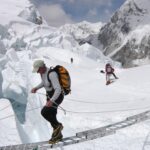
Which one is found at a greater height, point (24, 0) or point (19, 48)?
point (24, 0)

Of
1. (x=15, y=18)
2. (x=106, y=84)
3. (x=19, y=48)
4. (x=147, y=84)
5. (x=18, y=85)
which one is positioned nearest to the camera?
(x=147, y=84)

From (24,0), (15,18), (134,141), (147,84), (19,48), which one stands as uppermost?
(24,0)

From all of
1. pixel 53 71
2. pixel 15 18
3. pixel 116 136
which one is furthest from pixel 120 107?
pixel 15 18

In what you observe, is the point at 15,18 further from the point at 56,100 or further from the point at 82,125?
the point at 56,100

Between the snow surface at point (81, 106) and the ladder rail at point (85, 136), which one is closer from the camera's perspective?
the ladder rail at point (85, 136)

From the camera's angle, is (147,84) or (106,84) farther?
(106,84)

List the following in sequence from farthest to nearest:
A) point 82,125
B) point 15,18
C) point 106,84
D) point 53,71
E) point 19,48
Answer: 1. point 15,18
2. point 19,48
3. point 106,84
4. point 82,125
5. point 53,71

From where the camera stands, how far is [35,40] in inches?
2104

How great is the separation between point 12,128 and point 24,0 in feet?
186

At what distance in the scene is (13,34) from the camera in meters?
53.2

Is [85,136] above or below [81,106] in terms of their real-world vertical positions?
below

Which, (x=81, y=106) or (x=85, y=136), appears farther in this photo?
(x=81, y=106)

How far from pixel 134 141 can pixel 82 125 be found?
3388 millimetres

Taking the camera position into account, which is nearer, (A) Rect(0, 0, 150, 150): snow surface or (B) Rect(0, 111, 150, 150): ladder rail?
(B) Rect(0, 111, 150, 150): ladder rail
